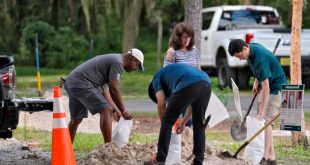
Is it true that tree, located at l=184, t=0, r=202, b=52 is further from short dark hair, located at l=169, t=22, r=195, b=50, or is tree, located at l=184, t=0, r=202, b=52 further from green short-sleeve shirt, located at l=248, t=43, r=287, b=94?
green short-sleeve shirt, located at l=248, t=43, r=287, b=94

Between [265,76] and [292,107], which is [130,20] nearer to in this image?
[292,107]

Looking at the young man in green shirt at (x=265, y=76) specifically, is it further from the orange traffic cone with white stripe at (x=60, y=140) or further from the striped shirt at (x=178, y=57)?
the orange traffic cone with white stripe at (x=60, y=140)

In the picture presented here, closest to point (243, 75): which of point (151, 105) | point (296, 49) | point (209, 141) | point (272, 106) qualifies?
point (151, 105)

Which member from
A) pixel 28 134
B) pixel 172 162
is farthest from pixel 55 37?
pixel 172 162

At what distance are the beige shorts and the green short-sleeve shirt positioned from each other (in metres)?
0.10

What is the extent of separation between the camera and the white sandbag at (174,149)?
852cm

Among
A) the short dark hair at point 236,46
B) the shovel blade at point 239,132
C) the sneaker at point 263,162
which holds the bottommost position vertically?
the sneaker at point 263,162

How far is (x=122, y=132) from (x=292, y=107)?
1857 millimetres

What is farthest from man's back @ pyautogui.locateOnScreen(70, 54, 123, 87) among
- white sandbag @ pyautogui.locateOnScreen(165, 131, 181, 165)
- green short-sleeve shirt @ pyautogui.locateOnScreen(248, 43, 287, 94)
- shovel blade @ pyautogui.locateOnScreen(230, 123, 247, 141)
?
shovel blade @ pyautogui.locateOnScreen(230, 123, 247, 141)

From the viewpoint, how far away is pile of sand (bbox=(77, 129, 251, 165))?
8.60 m

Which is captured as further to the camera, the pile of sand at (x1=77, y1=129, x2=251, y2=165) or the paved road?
the paved road

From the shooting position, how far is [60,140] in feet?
26.3

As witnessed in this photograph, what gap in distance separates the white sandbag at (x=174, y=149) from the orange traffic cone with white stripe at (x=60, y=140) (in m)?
1.05

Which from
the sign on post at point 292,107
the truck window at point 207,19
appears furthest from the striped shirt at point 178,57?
the truck window at point 207,19
